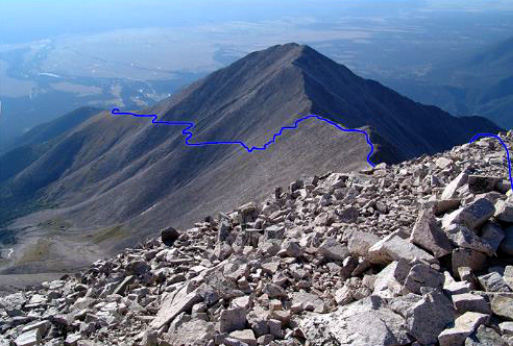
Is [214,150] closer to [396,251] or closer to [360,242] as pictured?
[360,242]

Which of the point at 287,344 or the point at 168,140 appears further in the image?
the point at 168,140

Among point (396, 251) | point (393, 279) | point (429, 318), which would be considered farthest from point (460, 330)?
point (396, 251)

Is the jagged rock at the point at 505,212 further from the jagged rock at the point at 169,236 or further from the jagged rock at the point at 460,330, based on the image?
the jagged rock at the point at 169,236

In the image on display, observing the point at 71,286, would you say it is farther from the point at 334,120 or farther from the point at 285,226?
the point at 334,120

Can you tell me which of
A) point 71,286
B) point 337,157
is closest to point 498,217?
point 71,286

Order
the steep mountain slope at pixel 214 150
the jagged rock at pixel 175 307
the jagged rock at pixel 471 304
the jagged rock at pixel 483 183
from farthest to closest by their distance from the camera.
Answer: the steep mountain slope at pixel 214 150 < the jagged rock at pixel 483 183 < the jagged rock at pixel 175 307 < the jagged rock at pixel 471 304

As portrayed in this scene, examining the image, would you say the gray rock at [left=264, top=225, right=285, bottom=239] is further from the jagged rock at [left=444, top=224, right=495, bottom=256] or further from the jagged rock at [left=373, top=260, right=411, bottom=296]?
the jagged rock at [left=444, top=224, right=495, bottom=256]

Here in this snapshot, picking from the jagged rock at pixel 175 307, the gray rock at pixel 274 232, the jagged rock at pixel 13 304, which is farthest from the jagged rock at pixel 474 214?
the jagged rock at pixel 13 304

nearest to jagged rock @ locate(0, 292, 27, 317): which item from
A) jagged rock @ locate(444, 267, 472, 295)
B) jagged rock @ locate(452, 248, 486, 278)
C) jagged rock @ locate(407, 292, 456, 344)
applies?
jagged rock @ locate(407, 292, 456, 344)

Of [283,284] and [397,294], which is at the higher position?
[397,294]
